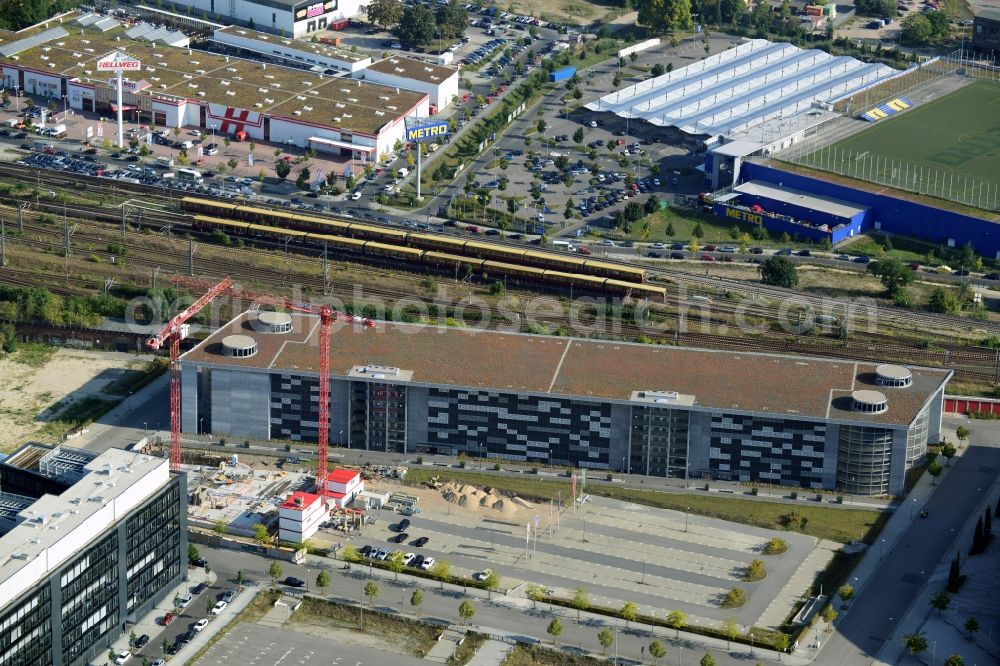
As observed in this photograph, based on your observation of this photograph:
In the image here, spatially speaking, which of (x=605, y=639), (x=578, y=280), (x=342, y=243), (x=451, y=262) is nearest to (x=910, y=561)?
(x=605, y=639)

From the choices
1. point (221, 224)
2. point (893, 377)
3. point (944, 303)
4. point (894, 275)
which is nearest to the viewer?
point (893, 377)

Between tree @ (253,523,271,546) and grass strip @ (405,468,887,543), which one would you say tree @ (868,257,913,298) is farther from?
tree @ (253,523,271,546)

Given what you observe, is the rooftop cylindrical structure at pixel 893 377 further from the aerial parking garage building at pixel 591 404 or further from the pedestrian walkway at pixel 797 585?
the pedestrian walkway at pixel 797 585

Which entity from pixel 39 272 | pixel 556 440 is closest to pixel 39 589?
pixel 556 440

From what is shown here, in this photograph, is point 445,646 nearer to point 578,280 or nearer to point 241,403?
point 241,403

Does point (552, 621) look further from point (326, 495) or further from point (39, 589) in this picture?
point (39, 589)

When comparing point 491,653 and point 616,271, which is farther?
point 616,271

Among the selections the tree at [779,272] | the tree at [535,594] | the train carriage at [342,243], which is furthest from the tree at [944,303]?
the tree at [535,594]
